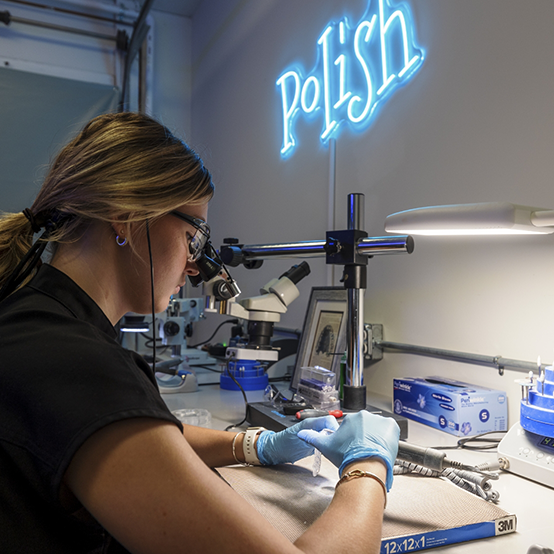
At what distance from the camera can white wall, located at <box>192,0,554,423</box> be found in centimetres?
123

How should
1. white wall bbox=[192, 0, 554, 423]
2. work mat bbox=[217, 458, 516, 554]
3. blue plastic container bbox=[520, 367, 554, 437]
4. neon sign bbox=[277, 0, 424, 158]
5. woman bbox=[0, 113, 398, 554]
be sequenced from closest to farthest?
woman bbox=[0, 113, 398, 554], work mat bbox=[217, 458, 516, 554], blue plastic container bbox=[520, 367, 554, 437], white wall bbox=[192, 0, 554, 423], neon sign bbox=[277, 0, 424, 158]

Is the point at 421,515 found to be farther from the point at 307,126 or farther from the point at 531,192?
the point at 307,126

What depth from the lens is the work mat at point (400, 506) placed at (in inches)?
27.4

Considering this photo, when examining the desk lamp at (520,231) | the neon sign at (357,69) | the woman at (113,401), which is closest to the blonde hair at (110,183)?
the woman at (113,401)

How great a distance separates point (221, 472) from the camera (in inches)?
36.9

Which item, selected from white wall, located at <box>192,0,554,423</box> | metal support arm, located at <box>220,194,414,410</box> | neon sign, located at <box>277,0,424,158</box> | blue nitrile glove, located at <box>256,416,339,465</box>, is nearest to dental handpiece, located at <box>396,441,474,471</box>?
blue nitrile glove, located at <box>256,416,339,465</box>

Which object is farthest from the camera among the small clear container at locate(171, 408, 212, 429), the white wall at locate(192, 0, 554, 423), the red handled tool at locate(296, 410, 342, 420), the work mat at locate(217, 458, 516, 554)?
the small clear container at locate(171, 408, 212, 429)

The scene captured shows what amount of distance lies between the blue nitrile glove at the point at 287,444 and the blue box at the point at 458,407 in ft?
1.37

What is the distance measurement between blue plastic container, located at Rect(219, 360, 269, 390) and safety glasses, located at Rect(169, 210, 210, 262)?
3.33 feet

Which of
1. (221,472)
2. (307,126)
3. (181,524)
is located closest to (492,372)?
(221,472)

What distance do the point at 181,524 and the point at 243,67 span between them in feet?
9.72

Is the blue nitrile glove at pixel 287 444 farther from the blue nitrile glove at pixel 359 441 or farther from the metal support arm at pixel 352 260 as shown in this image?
the metal support arm at pixel 352 260

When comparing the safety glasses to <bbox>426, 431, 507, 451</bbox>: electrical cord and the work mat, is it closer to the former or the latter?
the work mat

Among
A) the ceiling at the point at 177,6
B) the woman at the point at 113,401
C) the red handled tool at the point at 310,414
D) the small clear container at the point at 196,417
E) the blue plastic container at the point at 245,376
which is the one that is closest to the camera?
the woman at the point at 113,401
